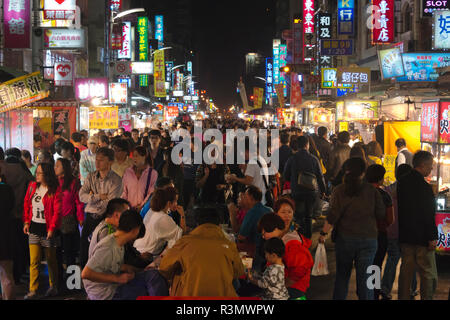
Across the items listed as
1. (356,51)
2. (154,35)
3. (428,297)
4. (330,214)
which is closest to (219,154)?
(330,214)

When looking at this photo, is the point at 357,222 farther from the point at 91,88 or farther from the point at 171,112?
the point at 171,112

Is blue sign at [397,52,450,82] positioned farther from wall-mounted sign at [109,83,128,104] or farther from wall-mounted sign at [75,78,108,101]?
wall-mounted sign at [109,83,128,104]

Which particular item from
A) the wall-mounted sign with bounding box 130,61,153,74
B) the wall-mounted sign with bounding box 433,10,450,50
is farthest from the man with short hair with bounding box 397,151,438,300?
the wall-mounted sign with bounding box 130,61,153,74

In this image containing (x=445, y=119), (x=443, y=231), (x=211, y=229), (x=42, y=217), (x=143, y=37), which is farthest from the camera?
(x=143, y=37)

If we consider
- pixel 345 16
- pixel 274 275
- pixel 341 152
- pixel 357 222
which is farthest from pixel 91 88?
pixel 274 275

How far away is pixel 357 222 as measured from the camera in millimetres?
6148

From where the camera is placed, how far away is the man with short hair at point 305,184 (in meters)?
10.0

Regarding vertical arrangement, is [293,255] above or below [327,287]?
above

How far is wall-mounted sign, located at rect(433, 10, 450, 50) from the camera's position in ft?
52.6

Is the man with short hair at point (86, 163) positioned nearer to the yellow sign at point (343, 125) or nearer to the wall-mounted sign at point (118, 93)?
the yellow sign at point (343, 125)

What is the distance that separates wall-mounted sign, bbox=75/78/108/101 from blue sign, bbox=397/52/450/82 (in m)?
11.2

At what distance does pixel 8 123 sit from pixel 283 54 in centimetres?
5600

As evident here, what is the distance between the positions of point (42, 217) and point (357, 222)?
4.30m

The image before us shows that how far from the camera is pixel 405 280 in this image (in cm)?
668
